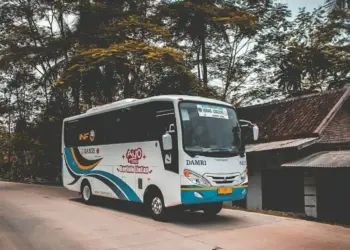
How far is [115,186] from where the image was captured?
1242 centimetres

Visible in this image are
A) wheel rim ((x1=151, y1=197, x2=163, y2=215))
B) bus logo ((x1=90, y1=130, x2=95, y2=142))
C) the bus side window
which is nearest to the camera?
wheel rim ((x1=151, y1=197, x2=163, y2=215))

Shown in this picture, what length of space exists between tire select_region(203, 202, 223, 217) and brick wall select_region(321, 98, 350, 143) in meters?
6.65

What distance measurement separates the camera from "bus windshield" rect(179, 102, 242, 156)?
9.64m

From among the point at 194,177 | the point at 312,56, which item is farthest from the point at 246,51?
the point at 194,177

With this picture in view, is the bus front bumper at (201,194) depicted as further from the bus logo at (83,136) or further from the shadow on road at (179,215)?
the bus logo at (83,136)

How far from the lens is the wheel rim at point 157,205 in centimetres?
1027

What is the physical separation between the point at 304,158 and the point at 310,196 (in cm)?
181

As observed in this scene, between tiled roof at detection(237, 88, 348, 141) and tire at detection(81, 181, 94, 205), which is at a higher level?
tiled roof at detection(237, 88, 348, 141)

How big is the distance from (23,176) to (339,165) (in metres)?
29.9

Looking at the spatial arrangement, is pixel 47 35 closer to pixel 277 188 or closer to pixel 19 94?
pixel 19 94

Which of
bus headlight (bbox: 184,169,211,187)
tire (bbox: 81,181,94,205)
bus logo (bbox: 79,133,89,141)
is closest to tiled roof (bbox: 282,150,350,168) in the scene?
bus headlight (bbox: 184,169,211,187)

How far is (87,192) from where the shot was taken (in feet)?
47.1

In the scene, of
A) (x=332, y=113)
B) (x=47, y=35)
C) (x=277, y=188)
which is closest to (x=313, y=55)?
(x=332, y=113)

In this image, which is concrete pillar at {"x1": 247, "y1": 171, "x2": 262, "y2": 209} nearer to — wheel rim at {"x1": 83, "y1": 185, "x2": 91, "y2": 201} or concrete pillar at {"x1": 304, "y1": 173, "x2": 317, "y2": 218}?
concrete pillar at {"x1": 304, "y1": 173, "x2": 317, "y2": 218}
